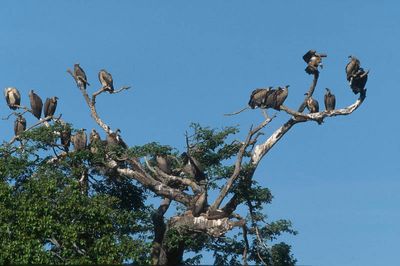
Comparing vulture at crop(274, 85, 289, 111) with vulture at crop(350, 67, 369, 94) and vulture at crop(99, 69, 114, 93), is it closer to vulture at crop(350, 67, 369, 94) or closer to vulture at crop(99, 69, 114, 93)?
vulture at crop(350, 67, 369, 94)

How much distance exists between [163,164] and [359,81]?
239 inches

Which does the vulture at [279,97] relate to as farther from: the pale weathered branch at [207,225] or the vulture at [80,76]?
the vulture at [80,76]

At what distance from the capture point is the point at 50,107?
30.7 meters

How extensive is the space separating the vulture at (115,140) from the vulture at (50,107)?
7.91 feet

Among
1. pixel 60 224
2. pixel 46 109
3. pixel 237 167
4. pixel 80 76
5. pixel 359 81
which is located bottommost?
pixel 60 224

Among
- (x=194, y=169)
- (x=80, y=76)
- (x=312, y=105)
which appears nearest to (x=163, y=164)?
(x=194, y=169)

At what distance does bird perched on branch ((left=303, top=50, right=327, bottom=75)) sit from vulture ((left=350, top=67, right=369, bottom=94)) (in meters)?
1.01

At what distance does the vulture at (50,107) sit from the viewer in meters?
30.7

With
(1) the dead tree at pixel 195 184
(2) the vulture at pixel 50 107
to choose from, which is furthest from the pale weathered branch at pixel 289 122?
(2) the vulture at pixel 50 107

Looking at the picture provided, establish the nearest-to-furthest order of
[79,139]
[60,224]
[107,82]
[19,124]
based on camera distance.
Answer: [60,224] → [79,139] → [107,82] → [19,124]

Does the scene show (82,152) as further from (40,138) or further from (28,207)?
(28,207)

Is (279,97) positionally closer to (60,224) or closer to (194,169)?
(194,169)

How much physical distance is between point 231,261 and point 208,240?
883mm

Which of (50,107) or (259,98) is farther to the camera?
(50,107)
